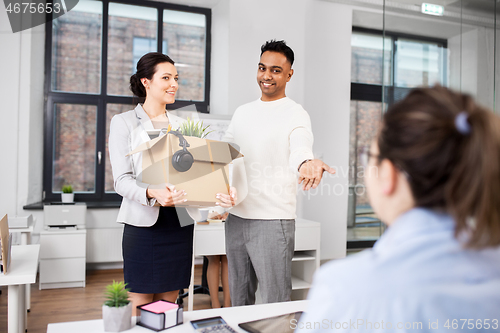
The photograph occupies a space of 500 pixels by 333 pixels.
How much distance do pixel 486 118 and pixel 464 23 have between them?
7.99 ft

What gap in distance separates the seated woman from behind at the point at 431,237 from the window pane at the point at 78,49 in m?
4.61

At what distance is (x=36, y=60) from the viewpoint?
14.1ft

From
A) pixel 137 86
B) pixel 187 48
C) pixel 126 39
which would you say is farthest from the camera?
pixel 187 48

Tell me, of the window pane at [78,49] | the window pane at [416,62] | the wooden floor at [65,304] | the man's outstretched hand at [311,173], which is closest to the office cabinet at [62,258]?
the wooden floor at [65,304]

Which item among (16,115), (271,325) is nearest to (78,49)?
(16,115)

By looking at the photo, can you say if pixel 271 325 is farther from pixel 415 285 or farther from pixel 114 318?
pixel 415 285

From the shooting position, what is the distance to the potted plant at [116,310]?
112 centimetres

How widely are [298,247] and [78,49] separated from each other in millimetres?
3369

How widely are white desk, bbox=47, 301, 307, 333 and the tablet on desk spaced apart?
33 mm

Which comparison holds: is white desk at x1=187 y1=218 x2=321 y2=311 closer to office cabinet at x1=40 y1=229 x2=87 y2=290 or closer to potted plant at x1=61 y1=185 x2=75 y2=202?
office cabinet at x1=40 y1=229 x2=87 y2=290

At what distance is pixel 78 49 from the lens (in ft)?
15.1

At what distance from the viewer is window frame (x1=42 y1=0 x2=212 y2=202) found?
4.47m

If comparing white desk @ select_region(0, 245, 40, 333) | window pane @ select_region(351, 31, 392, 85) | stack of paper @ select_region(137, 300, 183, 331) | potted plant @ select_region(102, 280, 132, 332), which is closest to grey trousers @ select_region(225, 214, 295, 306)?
stack of paper @ select_region(137, 300, 183, 331)

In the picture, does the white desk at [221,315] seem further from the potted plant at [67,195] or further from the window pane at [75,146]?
the window pane at [75,146]
